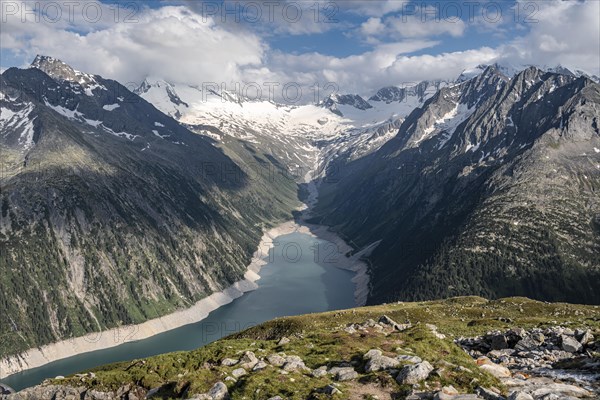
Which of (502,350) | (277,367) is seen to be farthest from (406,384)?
(502,350)

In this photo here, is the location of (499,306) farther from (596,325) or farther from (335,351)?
(335,351)

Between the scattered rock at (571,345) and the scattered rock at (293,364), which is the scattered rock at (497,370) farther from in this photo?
the scattered rock at (293,364)

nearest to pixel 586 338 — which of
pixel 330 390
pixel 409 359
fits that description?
pixel 409 359

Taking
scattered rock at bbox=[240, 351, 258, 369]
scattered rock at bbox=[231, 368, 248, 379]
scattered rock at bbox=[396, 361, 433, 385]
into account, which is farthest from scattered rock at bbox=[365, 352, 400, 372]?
scattered rock at bbox=[240, 351, 258, 369]

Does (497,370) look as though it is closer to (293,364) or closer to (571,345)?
(571,345)

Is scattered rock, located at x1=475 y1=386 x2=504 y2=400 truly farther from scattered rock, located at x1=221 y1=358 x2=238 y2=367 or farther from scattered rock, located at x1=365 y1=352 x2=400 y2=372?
scattered rock, located at x1=221 y1=358 x2=238 y2=367

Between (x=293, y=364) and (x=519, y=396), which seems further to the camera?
(x=293, y=364)

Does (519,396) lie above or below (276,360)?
above
